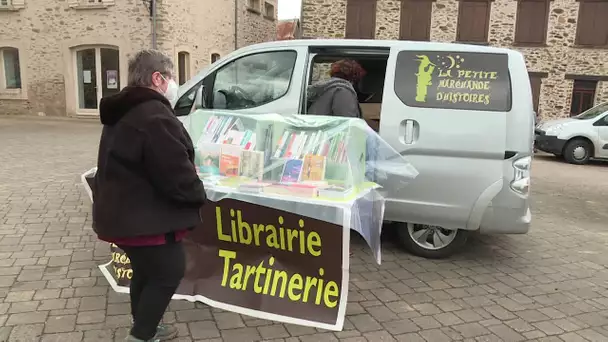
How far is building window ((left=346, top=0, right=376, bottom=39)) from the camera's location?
19578mm

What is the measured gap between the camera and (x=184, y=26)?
17.1 m

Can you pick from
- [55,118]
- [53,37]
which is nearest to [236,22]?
[53,37]

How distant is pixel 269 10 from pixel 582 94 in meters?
14.9

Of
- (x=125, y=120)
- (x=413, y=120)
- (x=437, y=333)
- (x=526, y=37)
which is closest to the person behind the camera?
(x=125, y=120)

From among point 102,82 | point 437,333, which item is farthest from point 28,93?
point 437,333

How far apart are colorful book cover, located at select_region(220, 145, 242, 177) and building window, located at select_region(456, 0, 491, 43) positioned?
18012 millimetres

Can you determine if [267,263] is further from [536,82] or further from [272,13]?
[272,13]

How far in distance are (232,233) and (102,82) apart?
15.7 m

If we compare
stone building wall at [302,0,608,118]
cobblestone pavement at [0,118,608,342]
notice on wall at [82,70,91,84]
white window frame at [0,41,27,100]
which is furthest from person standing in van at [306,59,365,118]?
white window frame at [0,41,27,100]

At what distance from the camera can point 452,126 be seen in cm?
421

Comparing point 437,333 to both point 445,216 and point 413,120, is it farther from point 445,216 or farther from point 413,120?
point 413,120

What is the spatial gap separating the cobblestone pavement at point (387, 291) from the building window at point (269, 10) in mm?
19295

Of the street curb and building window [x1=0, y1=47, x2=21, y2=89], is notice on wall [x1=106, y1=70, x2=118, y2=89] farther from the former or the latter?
building window [x1=0, y1=47, x2=21, y2=89]

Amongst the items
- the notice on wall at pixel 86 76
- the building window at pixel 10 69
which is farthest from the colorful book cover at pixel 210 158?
the building window at pixel 10 69
